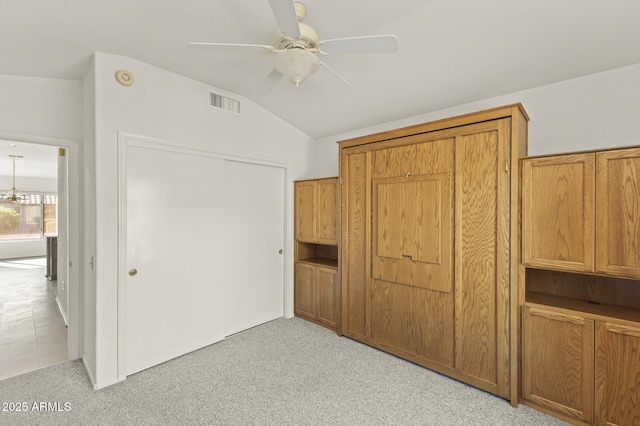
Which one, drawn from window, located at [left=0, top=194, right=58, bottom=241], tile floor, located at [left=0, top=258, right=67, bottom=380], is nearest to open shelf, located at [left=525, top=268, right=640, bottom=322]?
tile floor, located at [left=0, top=258, right=67, bottom=380]

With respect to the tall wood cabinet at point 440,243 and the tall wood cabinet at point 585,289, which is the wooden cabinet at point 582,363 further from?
the tall wood cabinet at point 440,243

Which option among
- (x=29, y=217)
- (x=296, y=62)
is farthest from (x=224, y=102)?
(x=29, y=217)

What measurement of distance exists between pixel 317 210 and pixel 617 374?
9.48 ft

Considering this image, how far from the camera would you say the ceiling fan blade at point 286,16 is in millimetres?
1331

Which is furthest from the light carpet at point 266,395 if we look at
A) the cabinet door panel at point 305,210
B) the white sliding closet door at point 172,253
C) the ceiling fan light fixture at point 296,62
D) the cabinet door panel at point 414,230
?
the ceiling fan light fixture at point 296,62

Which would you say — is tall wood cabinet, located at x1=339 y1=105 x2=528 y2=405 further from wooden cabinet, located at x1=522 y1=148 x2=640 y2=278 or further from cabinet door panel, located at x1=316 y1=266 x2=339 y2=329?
cabinet door panel, located at x1=316 y1=266 x2=339 y2=329

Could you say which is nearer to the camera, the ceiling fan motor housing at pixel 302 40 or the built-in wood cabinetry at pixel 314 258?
the ceiling fan motor housing at pixel 302 40

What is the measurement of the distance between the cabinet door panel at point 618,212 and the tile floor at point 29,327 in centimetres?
458

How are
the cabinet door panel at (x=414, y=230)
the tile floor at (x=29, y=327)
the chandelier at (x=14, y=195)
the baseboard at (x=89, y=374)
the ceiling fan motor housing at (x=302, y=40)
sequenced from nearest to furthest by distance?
the ceiling fan motor housing at (x=302, y=40) → the baseboard at (x=89, y=374) → the cabinet door panel at (x=414, y=230) → the tile floor at (x=29, y=327) → the chandelier at (x=14, y=195)

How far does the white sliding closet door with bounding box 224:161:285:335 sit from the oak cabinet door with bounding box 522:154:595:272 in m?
2.72

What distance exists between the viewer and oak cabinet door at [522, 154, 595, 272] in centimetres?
189

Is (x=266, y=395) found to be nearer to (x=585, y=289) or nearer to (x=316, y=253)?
(x=316, y=253)

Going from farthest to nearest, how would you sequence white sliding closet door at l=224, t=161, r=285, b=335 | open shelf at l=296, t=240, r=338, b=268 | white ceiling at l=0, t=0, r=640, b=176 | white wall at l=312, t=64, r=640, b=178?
open shelf at l=296, t=240, r=338, b=268, white sliding closet door at l=224, t=161, r=285, b=335, white wall at l=312, t=64, r=640, b=178, white ceiling at l=0, t=0, r=640, b=176

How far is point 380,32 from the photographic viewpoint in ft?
6.96
